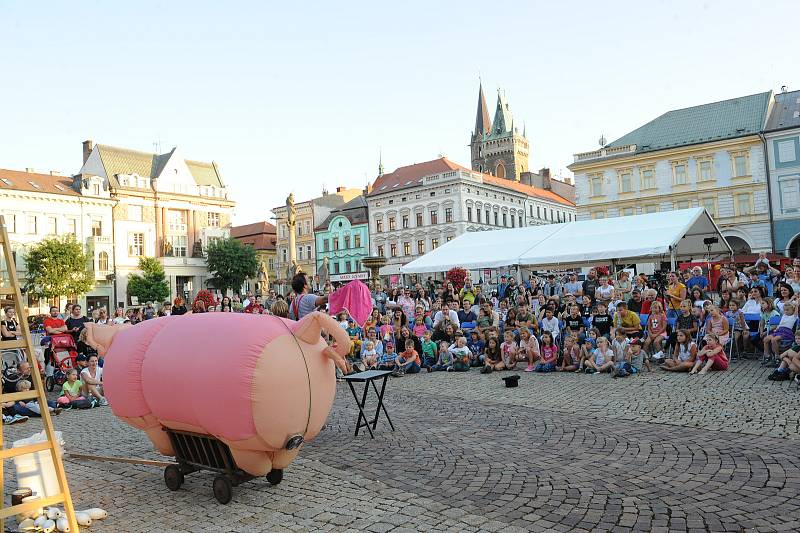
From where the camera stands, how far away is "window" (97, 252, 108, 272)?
55531 millimetres

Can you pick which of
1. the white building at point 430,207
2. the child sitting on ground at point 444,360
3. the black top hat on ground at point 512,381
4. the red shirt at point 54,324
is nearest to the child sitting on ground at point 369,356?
the child sitting on ground at point 444,360

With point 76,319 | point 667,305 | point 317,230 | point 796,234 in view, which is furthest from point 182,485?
point 317,230

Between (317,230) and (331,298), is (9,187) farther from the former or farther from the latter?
(331,298)

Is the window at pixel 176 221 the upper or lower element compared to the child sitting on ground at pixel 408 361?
upper

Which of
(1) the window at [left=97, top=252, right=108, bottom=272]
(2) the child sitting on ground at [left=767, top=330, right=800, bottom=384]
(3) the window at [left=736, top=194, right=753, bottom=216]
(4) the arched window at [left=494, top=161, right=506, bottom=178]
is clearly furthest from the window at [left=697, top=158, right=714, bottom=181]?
(4) the arched window at [left=494, top=161, right=506, bottom=178]

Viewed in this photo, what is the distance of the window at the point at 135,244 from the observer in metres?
58.4

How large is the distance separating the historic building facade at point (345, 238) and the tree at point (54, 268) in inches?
1039

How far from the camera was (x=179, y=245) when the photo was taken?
206 feet

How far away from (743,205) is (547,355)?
3873 cm

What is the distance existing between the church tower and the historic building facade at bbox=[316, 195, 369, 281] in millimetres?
32638

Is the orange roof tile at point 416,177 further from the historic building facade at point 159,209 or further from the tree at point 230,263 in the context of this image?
the historic building facade at point 159,209

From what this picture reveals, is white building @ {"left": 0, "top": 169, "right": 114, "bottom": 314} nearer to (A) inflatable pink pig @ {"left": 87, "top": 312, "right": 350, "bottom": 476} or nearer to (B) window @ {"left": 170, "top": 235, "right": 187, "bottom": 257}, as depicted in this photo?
(B) window @ {"left": 170, "top": 235, "right": 187, "bottom": 257}

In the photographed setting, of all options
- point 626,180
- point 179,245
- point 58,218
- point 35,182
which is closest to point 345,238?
point 179,245

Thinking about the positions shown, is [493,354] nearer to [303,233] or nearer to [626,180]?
[626,180]
